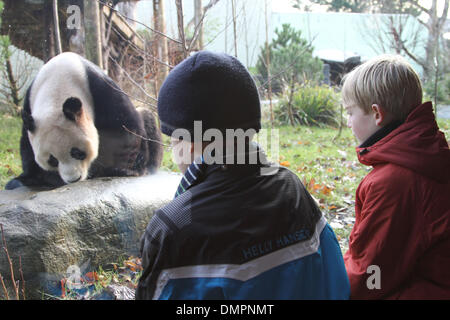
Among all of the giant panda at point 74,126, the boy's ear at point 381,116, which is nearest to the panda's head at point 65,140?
the giant panda at point 74,126

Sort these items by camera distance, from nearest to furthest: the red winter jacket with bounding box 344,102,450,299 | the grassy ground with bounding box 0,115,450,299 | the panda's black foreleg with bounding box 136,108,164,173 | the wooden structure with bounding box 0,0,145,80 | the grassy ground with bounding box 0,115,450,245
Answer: the red winter jacket with bounding box 344,102,450,299 → the grassy ground with bounding box 0,115,450,299 → the wooden structure with bounding box 0,0,145,80 → the grassy ground with bounding box 0,115,450,245 → the panda's black foreleg with bounding box 136,108,164,173

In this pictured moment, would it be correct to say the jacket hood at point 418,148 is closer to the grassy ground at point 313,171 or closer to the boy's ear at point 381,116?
the boy's ear at point 381,116

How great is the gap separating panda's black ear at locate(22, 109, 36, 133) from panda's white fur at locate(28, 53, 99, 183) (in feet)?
0.08

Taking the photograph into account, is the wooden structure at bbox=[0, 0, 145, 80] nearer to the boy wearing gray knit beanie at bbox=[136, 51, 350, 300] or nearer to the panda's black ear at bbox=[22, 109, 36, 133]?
the panda's black ear at bbox=[22, 109, 36, 133]

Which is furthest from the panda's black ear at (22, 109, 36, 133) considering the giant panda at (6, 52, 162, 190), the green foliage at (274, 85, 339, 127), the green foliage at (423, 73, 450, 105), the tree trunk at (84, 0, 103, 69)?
the green foliage at (423, 73, 450, 105)

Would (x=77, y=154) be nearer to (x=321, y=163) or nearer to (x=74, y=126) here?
(x=74, y=126)

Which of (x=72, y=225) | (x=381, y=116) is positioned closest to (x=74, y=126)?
(x=72, y=225)

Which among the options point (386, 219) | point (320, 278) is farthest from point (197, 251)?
point (386, 219)

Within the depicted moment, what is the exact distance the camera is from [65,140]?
2.79 metres

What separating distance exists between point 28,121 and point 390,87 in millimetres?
2372

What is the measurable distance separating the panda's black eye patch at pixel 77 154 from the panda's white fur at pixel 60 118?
Answer: 21 mm

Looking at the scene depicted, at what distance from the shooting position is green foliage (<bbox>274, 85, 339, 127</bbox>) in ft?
25.2

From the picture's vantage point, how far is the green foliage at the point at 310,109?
767cm

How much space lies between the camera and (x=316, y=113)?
774cm
